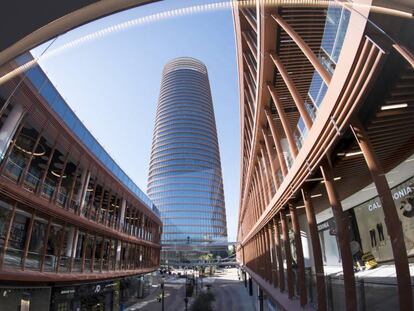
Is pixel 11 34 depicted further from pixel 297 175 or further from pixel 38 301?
pixel 38 301

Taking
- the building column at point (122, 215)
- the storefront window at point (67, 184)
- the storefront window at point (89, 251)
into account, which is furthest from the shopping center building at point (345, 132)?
the building column at point (122, 215)

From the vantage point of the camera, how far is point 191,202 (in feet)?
489

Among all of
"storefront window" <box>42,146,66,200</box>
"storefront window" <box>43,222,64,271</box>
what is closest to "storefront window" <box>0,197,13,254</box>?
"storefront window" <box>42,146,66,200</box>

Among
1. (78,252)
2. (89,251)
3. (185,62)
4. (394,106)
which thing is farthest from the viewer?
(89,251)

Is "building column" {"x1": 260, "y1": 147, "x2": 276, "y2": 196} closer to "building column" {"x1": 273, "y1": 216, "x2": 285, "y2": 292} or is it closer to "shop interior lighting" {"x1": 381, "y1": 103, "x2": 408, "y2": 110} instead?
"building column" {"x1": 273, "y1": 216, "x2": 285, "y2": 292}

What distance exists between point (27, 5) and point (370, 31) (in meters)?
3.92

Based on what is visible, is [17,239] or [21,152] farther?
[17,239]

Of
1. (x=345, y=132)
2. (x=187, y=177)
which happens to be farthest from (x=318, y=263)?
(x=187, y=177)

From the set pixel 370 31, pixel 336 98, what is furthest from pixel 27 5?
pixel 336 98

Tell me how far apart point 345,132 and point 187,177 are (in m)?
139

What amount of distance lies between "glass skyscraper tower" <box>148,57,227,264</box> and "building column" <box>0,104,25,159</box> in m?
114

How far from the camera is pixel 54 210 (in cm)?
1977

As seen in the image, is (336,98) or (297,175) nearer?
(336,98)

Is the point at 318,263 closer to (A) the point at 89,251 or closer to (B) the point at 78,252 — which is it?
(B) the point at 78,252
